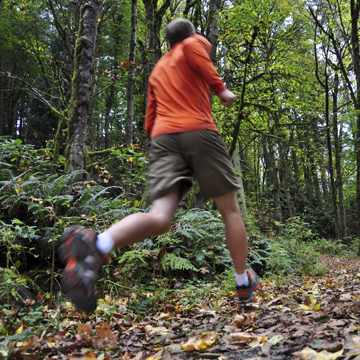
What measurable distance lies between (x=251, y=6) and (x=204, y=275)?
9.75 meters

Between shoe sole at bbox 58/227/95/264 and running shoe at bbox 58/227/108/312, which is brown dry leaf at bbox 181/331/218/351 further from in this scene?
shoe sole at bbox 58/227/95/264

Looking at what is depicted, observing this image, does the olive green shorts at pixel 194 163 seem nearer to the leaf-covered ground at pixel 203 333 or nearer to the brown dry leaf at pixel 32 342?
the leaf-covered ground at pixel 203 333

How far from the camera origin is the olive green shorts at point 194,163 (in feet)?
7.57

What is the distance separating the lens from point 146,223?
2.12 metres

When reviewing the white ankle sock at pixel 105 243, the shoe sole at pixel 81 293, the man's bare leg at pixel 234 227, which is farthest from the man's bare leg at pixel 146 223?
the man's bare leg at pixel 234 227

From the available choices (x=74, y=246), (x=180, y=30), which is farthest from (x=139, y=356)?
(x=180, y=30)

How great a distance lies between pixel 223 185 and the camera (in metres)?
2.35

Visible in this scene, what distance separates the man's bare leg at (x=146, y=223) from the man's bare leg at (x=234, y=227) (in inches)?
15.8

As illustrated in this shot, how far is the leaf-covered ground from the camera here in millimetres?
1823

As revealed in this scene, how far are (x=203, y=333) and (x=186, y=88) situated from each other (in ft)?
6.18

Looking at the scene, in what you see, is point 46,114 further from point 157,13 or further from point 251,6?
point 251,6

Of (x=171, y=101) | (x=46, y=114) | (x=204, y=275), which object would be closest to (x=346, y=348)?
(x=171, y=101)

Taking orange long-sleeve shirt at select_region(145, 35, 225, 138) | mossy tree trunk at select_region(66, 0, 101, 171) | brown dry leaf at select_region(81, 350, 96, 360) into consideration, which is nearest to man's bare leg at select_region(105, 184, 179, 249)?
orange long-sleeve shirt at select_region(145, 35, 225, 138)

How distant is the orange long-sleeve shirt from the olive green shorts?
8cm
